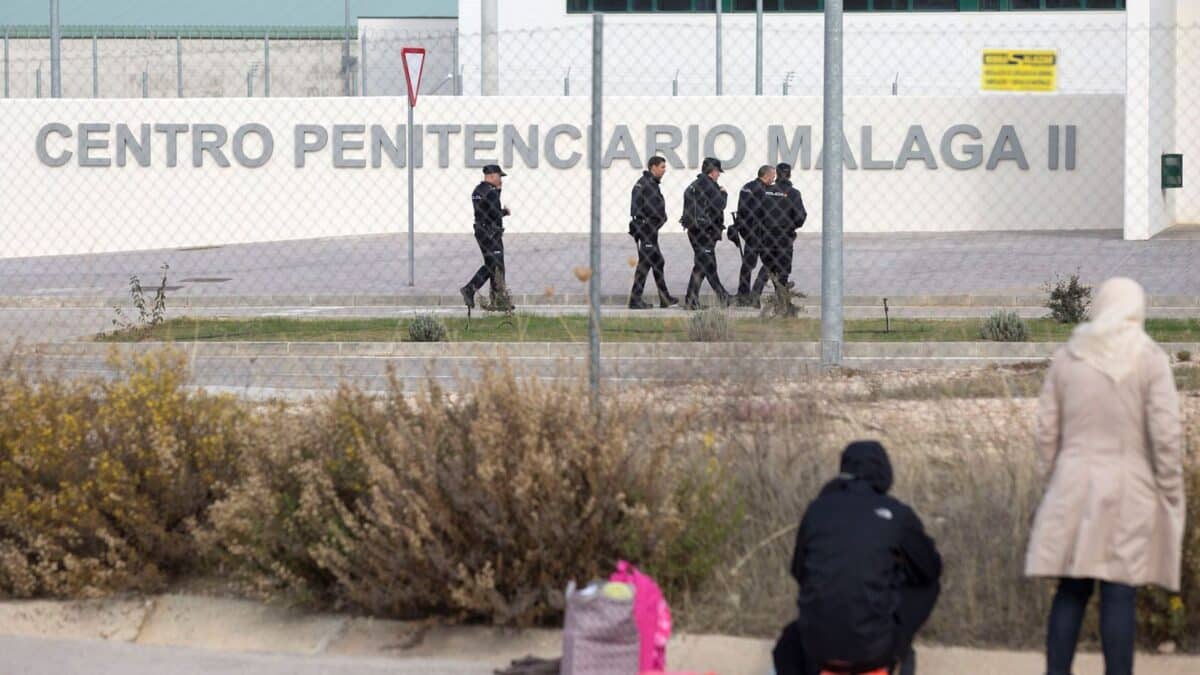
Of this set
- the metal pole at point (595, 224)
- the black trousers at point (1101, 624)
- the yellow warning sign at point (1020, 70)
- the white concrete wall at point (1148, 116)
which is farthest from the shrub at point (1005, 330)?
the yellow warning sign at point (1020, 70)

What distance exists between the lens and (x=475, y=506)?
5715mm

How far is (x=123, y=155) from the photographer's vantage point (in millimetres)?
28875

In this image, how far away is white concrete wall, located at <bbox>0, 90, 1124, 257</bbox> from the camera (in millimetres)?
28328

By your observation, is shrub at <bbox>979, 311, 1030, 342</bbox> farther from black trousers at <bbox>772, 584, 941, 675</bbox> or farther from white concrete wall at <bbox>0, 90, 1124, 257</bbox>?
white concrete wall at <bbox>0, 90, 1124, 257</bbox>

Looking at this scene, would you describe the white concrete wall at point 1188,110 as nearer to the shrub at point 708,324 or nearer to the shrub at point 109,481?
the shrub at point 708,324

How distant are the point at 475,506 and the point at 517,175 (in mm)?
23411

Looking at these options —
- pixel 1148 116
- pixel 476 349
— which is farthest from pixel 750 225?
pixel 1148 116

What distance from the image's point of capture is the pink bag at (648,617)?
5074 millimetres

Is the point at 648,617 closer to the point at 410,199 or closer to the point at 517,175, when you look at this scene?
the point at 410,199

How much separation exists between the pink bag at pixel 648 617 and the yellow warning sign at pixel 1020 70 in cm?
2578

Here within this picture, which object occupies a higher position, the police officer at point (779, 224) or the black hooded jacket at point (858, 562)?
the police officer at point (779, 224)

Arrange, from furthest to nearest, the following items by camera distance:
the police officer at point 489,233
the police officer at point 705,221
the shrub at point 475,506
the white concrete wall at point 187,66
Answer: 1. the white concrete wall at point 187,66
2. the police officer at point 705,221
3. the police officer at point 489,233
4. the shrub at point 475,506

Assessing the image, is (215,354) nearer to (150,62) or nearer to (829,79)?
(829,79)

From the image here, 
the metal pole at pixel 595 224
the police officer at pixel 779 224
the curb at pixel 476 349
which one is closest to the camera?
the metal pole at pixel 595 224
